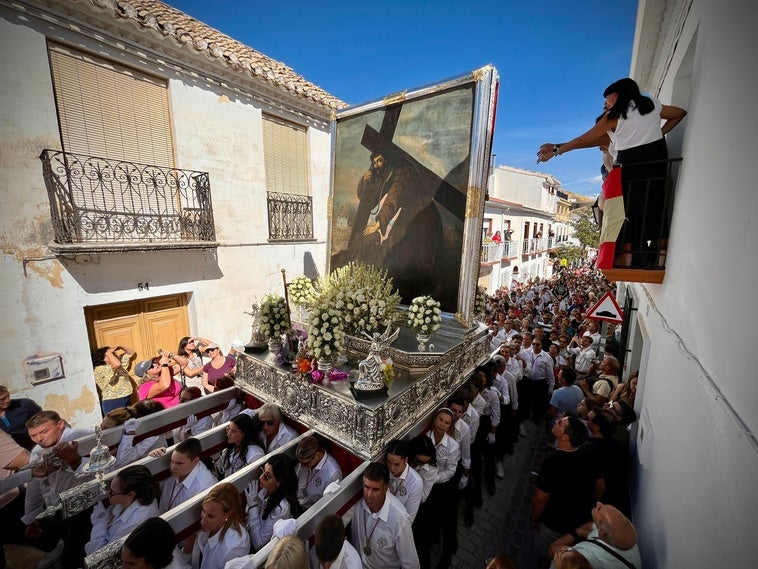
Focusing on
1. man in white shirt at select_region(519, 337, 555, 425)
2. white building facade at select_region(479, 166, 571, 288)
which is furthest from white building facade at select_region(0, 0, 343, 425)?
white building facade at select_region(479, 166, 571, 288)

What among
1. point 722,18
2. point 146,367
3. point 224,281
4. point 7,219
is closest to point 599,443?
point 722,18

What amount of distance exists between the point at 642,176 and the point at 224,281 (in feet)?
27.7

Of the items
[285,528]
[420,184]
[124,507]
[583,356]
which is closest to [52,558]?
[124,507]

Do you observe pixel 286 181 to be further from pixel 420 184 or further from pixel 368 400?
pixel 368 400

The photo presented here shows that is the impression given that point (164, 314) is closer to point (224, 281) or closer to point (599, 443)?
point (224, 281)

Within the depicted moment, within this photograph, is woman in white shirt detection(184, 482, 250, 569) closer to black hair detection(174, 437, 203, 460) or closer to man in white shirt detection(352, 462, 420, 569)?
black hair detection(174, 437, 203, 460)

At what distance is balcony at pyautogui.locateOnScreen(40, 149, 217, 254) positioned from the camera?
5.71m

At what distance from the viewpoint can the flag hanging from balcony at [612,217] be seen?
3004 mm

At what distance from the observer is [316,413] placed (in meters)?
4.36

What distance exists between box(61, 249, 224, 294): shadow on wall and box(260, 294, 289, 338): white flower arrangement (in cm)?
316

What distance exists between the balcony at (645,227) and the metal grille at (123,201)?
8.04 m

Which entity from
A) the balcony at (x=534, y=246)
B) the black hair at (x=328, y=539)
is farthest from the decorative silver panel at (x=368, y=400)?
the balcony at (x=534, y=246)

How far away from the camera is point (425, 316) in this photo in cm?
533

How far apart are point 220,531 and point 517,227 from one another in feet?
76.9
